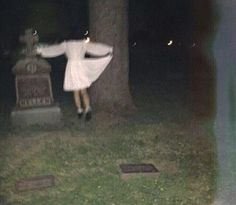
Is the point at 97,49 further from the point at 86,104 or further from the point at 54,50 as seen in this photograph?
the point at 86,104

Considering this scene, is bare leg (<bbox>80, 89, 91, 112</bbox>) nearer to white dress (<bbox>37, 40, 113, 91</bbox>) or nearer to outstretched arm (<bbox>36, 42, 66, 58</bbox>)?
white dress (<bbox>37, 40, 113, 91</bbox>)

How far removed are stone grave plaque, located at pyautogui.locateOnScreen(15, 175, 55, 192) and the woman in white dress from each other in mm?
2952

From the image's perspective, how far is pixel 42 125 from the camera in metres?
10.1

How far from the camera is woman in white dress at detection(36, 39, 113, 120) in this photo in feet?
33.8

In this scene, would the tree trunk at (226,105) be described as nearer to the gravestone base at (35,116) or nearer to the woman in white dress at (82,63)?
the woman in white dress at (82,63)

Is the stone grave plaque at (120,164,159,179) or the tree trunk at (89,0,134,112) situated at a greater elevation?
the tree trunk at (89,0,134,112)

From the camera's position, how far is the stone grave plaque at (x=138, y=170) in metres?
7.55

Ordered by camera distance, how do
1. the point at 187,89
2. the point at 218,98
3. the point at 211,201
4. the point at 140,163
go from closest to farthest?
the point at 211,201
the point at 140,163
the point at 218,98
the point at 187,89

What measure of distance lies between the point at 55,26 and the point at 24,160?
2084 cm

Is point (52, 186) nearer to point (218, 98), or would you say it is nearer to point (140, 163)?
point (140, 163)

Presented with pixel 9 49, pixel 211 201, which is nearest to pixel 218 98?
pixel 211 201

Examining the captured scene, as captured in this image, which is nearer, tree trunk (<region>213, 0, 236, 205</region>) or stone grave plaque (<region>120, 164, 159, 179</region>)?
tree trunk (<region>213, 0, 236, 205</region>)

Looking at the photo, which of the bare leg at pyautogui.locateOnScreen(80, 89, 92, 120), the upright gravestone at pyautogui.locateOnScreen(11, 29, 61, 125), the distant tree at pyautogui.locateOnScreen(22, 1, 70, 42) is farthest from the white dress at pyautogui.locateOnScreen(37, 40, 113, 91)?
the distant tree at pyautogui.locateOnScreen(22, 1, 70, 42)

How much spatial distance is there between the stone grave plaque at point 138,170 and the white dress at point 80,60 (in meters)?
2.79
